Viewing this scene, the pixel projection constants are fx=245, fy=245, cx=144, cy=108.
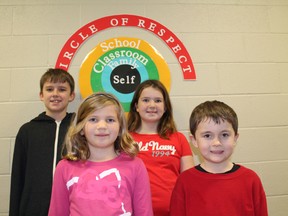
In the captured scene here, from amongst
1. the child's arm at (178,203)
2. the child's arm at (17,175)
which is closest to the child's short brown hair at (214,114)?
the child's arm at (178,203)

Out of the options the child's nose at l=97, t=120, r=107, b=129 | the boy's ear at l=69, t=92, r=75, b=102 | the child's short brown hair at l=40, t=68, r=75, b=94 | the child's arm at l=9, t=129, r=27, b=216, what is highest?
the child's short brown hair at l=40, t=68, r=75, b=94

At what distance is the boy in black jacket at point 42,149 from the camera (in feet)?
4.34

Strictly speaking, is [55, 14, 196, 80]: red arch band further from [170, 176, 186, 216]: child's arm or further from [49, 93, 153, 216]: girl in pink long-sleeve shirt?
[170, 176, 186, 216]: child's arm

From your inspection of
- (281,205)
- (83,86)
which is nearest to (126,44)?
(83,86)

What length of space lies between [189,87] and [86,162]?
3.20ft

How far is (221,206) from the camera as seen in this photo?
95 cm

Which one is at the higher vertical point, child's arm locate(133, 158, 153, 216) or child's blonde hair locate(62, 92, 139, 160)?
child's blonde hair locate(62, 92, 139, 160)

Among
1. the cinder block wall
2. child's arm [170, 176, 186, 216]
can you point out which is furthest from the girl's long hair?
child's arm [170, 176, 186, 216]

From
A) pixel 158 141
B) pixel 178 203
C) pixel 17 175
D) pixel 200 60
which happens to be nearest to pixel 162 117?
pixel 158 141

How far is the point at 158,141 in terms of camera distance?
4.65 ft

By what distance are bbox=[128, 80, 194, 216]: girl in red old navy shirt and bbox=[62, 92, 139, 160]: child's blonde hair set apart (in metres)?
0.29

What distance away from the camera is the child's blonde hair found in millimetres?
1053

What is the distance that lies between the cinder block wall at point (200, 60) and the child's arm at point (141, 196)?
74cm

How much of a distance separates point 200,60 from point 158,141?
2.37ft
